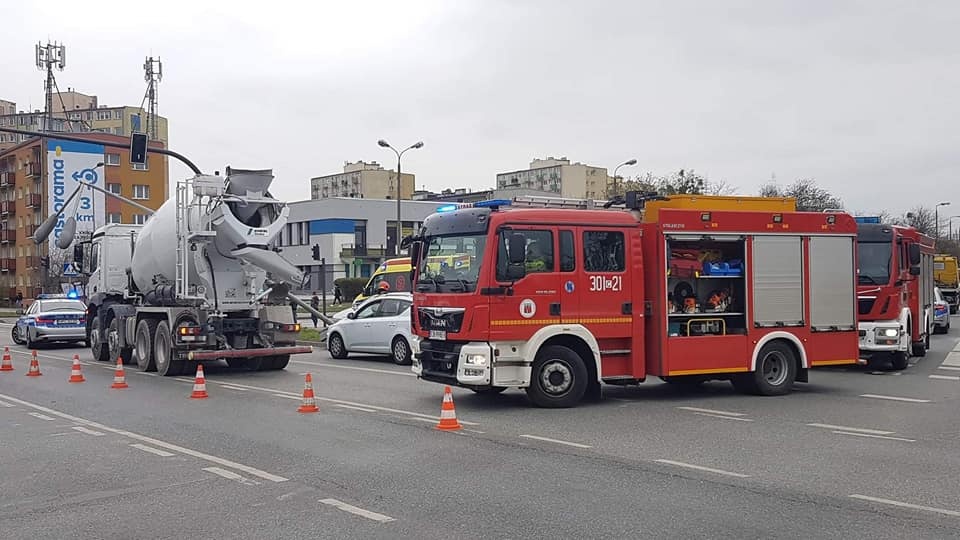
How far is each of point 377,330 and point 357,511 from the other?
45.7 feet

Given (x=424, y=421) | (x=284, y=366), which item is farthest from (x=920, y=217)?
(x=424, y=421)

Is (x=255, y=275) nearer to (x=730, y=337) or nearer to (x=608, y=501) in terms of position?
(x=730, y=337)

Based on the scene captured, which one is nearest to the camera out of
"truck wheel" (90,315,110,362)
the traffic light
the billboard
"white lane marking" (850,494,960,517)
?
"white lane marking" (850,494,960,517)

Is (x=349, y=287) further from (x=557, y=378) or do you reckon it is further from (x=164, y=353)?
(x=557, y=378)

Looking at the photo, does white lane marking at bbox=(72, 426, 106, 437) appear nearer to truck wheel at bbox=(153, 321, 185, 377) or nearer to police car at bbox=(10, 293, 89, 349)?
truck wheel at bbox=(153, 321, 185, 377)

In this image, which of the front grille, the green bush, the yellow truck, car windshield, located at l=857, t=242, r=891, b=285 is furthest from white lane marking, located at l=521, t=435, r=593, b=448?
the green bush

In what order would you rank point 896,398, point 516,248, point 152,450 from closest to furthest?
point 152,450
point 516,248
point 896,398

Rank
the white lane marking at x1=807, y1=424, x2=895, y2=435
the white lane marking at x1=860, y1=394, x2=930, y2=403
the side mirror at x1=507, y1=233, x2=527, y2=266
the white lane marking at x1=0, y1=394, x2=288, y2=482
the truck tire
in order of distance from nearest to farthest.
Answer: the white lane marking at x1=0, y1=394, x2=288, y2=482 < the white lane marking at x1=807, y1=424, x2=895, y2=435 < the side mirror at x1=507, y1=233, x2=527, y2=266 < the white lane marking at x1=860, y1=394, x2=930, y2=403 < the truck tire

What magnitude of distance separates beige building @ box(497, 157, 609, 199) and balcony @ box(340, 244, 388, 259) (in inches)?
1303

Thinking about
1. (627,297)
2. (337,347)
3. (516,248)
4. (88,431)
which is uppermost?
(516,248)

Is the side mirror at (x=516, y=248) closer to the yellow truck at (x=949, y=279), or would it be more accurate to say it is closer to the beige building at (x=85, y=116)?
the yellow truck at (x=949, y=279)

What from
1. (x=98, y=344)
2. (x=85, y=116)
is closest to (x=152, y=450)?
(x=98, y=344)

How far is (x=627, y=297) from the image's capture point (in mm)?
12945

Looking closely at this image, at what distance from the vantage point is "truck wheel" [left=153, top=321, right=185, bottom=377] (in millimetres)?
18047
